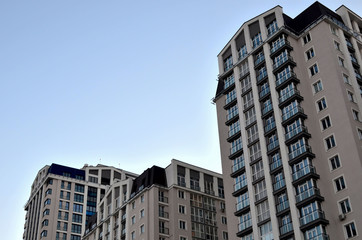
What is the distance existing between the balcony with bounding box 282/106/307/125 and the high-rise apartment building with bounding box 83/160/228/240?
27.6 meters

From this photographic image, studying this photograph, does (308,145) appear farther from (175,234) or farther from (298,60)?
(175,234)

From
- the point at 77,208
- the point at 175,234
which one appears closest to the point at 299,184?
the point at 175,234

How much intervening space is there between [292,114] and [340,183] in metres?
10.8

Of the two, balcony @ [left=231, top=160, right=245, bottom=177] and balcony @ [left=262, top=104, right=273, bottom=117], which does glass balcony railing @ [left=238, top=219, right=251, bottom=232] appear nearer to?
balcony @ [left=231, top=160, right=245, bottom=177]

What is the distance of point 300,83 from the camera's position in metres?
65.6

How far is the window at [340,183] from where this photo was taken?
184ft

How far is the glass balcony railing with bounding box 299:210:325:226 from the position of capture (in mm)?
55031

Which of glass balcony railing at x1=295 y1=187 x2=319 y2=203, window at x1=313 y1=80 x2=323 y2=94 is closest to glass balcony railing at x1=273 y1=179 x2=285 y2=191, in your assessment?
glass balcony railing at x1=295 y1=187 x2=319 y2=203

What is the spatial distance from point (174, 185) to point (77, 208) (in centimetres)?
4238

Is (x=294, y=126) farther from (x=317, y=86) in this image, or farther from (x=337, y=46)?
(x=337, y=46)

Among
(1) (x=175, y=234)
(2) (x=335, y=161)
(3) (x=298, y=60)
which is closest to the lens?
(2) (x=335, y=161)

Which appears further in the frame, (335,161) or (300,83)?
(300,83)

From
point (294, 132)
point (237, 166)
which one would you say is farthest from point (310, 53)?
point (237, 166)

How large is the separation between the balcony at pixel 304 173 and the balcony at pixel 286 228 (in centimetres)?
484
